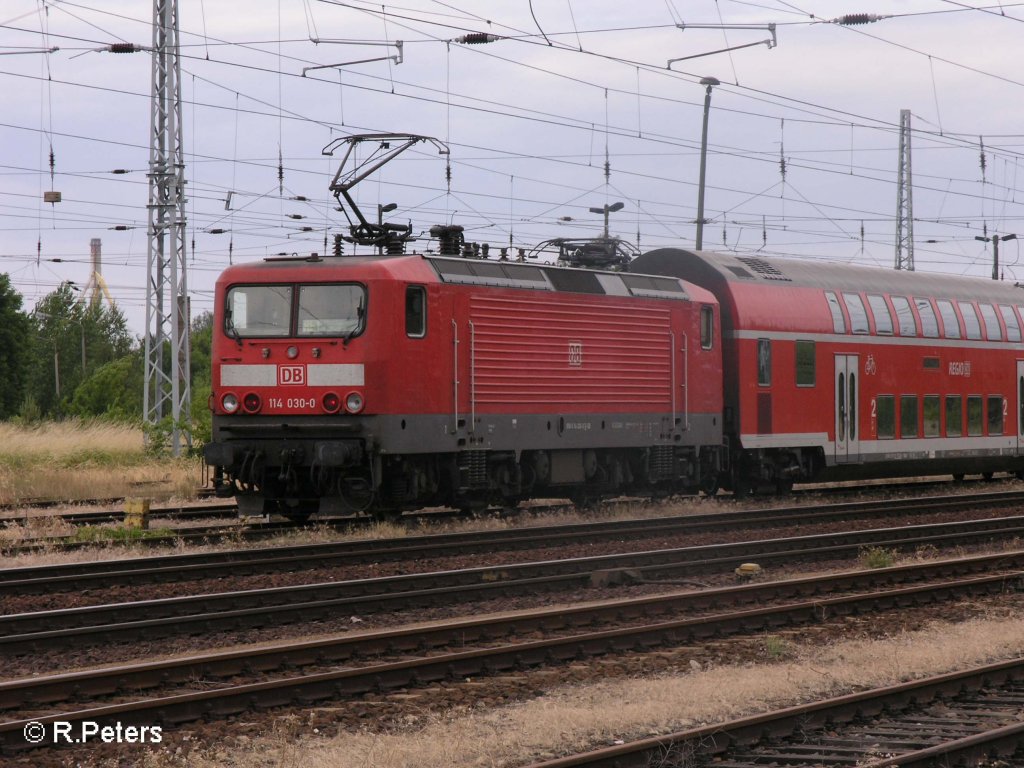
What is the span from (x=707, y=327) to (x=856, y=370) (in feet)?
12.8

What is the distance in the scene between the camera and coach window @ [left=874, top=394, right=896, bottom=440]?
2533 cm

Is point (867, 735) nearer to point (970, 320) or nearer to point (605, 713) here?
point (605, 713)

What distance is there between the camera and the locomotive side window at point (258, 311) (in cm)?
1789

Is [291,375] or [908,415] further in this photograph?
[908,415]

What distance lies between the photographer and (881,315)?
2562 cm

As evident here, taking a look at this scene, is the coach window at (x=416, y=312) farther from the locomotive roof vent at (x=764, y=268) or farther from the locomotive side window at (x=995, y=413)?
the locomotive side window at (x=995, y=413)

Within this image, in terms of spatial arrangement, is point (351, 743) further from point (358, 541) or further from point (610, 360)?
point (610, 360)

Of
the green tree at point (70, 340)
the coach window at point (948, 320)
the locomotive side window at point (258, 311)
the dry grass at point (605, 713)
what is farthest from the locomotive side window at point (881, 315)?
the green tree at point (70, 340)

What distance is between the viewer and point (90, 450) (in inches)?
1215

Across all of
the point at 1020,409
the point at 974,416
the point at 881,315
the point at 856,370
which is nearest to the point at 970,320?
the point at 974,416

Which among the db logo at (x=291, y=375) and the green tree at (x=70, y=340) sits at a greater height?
the green tree at (x=70, y=340)

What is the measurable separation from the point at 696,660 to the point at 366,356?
307 inches

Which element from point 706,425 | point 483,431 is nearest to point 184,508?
point 483,431

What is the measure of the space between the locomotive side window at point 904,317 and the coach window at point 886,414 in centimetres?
133
